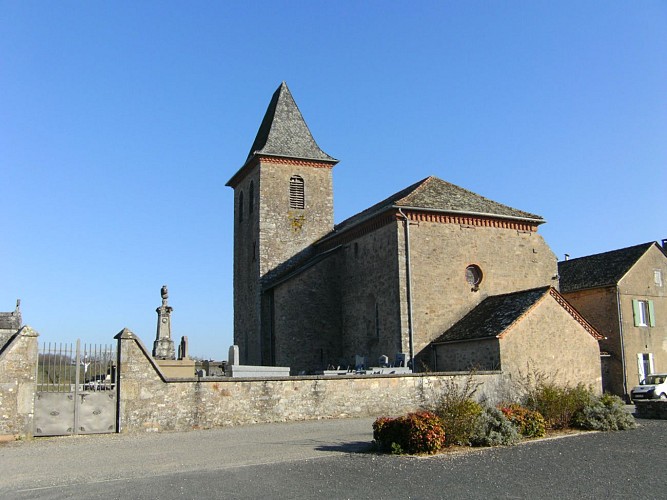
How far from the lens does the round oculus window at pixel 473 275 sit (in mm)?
26875

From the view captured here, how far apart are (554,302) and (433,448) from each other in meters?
12.3

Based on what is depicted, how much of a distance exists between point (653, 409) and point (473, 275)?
9855 millimetres

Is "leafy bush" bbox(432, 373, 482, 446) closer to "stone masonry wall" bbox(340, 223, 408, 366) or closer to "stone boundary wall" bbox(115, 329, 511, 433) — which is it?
"stone boundary wall" bbox(115, 329, 511, 433)

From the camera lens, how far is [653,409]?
60.7 ft

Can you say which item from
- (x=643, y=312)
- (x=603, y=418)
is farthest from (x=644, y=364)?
(x=603, y=418)

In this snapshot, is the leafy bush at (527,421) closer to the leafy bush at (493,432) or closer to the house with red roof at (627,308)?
the leafy bush at (493,432)

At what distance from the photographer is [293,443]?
46.0ft

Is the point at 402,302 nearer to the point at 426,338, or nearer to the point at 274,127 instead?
the point at 426,338

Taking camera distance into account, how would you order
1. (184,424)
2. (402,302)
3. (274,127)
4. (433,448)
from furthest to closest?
(274,127)
(402,302)
(184,424)
(433,448)

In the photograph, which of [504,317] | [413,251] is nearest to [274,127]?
[413,251]

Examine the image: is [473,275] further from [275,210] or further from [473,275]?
[275,210]

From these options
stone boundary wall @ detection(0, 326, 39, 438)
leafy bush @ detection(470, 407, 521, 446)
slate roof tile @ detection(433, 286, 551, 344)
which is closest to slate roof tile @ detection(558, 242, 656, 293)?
slate roof tile @ detection(433, 286, 551, 344)

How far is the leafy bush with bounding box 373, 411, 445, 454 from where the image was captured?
12.5 metres

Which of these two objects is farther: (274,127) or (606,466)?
(274,127)
